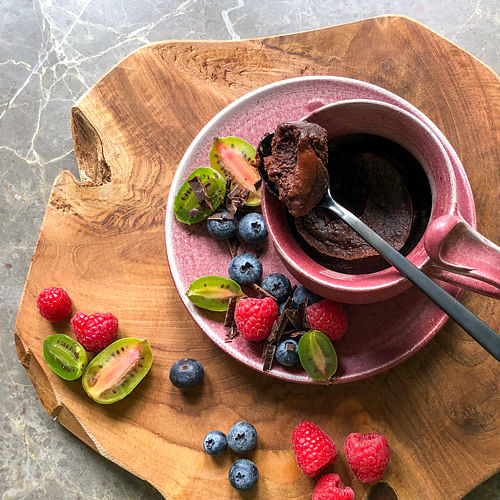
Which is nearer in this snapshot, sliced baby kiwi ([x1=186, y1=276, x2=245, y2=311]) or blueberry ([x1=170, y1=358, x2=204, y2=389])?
sliced baby kiwi ([x1=186, y1=276, x2=245, y2=311])

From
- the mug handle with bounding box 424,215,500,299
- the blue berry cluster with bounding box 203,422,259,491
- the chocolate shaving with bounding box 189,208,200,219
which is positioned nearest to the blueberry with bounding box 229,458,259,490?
the blue berry cluster with bounding box 203,422,259,491

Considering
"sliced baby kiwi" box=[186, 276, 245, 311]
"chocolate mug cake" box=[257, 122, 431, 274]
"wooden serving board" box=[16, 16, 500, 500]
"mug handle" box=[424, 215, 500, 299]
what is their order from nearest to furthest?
1. "mug handle" box=[424, 215, 500, 299]
2. "chocolate mug cake" box=[257, 122, 431, 274]
3. "sliced baby kiwi" box=[186, 276, 245, 311]
4. "wooden serving board" box=[16, 16, 500, 500]

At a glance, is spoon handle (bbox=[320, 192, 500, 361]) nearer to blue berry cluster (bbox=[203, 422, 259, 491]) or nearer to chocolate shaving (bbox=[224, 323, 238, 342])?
chocolate shaving (bbox=[224, 323, 238, 342])

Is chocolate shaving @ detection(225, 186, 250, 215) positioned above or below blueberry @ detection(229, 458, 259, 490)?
above

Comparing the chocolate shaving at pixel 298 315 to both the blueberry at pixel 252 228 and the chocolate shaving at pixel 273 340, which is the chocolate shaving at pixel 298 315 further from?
the blueberry at pixel 252 228

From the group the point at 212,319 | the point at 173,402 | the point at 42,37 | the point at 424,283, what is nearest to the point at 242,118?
the point at 212,319
